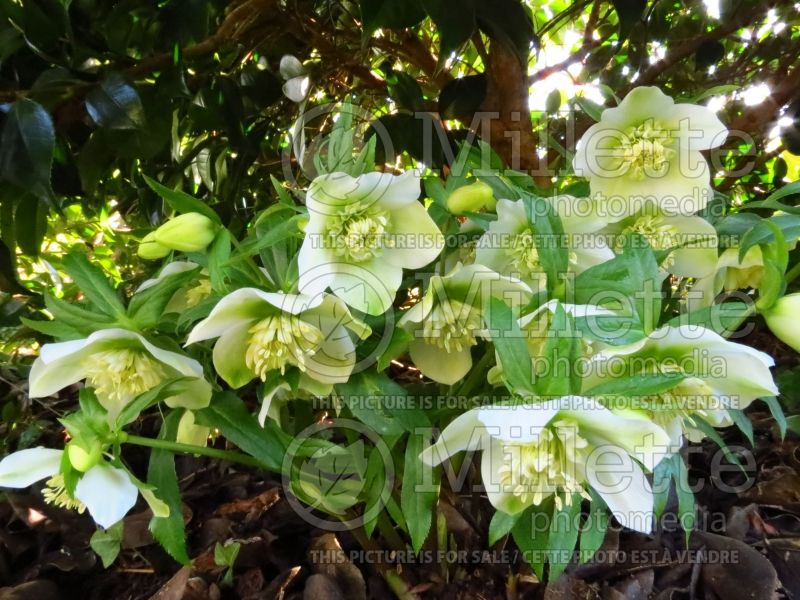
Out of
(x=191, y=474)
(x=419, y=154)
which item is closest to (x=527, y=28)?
(x=419, y=154)

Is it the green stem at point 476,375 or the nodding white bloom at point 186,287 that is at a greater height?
the nodding white bloom at point 186,287

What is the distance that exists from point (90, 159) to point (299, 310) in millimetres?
490

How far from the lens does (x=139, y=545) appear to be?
0.72 metres

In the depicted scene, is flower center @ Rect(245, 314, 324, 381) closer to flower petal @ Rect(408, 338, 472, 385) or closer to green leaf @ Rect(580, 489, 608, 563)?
flower petal @ Rect(408, 338, 472, 385)

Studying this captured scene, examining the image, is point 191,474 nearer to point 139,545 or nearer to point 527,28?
point 139,545

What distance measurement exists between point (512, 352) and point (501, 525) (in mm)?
152

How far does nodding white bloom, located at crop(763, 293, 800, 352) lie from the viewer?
405mm

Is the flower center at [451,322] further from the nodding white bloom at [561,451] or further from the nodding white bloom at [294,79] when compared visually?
the nodding white bloom at [294,79]

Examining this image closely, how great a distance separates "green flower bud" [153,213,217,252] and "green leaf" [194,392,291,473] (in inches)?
4.8

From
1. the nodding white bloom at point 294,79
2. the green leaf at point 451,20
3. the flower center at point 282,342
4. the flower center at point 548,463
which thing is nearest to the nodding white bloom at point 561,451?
the flower center at point 548,463

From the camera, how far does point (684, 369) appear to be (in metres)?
0.39

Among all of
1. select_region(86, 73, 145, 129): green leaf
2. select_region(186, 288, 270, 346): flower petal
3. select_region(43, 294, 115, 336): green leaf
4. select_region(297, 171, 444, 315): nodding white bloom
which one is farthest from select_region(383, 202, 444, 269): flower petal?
select_region(86, 73, 145, 129): green leaf

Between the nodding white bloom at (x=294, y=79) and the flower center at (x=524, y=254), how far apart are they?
1.66ft

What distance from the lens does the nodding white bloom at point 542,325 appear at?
0.37 meters
